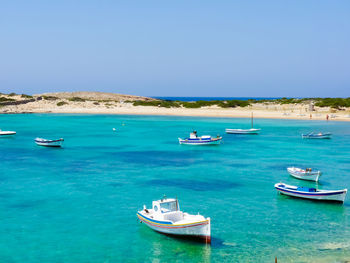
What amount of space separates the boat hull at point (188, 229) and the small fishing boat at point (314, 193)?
12.7 m

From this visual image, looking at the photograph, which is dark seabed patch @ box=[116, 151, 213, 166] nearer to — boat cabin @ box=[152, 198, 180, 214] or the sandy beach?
boat cabin @ box=[152, 198, 180, 214]

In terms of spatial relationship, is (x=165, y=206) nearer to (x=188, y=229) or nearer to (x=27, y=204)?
(x=188, y=229)

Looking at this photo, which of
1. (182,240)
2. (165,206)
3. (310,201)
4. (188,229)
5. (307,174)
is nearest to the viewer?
(188,229)

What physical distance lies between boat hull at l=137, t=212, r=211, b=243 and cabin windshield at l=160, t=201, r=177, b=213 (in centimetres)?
127

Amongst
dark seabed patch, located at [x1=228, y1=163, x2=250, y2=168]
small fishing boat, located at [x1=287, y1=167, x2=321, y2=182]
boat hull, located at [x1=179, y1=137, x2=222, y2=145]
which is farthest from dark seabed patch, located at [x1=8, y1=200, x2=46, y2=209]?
boat hull, located at [x1=179, y1=137, x2=222, y2=145]

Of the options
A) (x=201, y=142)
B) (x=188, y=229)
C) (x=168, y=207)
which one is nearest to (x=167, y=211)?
(x=168, y=207)

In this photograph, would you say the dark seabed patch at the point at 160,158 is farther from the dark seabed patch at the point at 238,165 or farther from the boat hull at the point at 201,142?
the boat hull at the point at 201,142

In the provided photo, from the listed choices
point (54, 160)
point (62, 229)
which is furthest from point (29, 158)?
point (62, 229)

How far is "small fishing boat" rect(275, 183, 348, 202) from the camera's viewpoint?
31734mm

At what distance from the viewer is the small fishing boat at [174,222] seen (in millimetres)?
23375

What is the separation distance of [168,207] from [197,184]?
12761mm

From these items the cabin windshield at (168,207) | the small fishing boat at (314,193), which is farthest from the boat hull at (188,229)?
the small fishing boat at (314,193)

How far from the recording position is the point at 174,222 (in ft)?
81.8

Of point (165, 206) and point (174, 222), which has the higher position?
point (165, 206)
